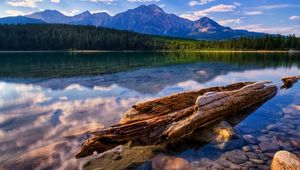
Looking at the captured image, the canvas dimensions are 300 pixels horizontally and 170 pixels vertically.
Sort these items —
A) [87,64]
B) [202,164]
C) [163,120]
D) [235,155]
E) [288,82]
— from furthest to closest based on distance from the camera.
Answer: [87,64]
[288,82]
[163,120]
[235,155]
[202,164]

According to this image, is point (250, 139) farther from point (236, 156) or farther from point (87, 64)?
point (87, 64)

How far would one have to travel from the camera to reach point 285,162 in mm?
9281

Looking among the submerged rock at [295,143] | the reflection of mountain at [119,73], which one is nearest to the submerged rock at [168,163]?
the submerged rock at [295,143]

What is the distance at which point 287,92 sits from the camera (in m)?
27.3

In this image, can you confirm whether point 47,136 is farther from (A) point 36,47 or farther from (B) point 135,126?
(A) point 36,47

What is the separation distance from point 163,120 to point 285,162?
604 centimetres

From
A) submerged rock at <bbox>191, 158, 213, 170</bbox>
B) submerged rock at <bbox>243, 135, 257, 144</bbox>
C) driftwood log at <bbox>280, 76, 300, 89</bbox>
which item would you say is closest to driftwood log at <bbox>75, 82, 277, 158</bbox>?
submerged rock at <bbox>243, 135, 257, 144</bbox>

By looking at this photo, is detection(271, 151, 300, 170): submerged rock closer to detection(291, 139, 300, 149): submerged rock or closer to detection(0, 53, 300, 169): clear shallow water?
detection(0, 53, 300, 169): clear shallow water

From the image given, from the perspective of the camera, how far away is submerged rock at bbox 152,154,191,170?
10822 mm

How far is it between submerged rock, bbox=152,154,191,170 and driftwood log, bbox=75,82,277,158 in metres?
1.33

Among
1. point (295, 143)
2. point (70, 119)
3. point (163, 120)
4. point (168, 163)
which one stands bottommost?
point (168, 163)

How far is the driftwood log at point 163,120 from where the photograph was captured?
12.4 meters

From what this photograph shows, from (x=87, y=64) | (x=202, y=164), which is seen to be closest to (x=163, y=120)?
(x=202, y=164)

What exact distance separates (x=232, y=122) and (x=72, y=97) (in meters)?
15.1
